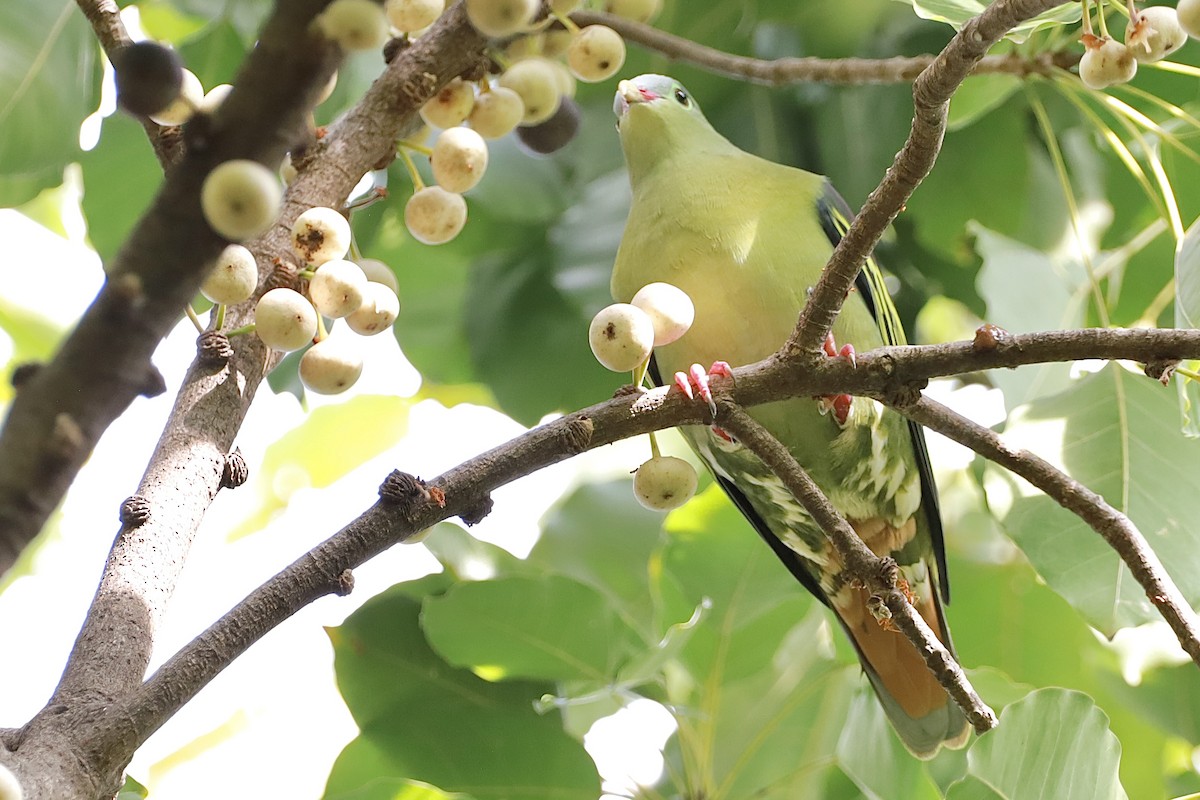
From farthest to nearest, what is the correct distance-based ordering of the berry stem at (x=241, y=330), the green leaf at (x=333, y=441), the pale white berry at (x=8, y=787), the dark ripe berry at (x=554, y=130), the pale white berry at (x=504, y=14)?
the green leaf at (x=333, y=441), the dark ripe berry at (x=554, y=130), the berry stem at (x=241, y=330), the pale white berry at (x=504, y=14), the pale white berry at (x=8, y=787)

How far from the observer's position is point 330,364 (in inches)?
42.9

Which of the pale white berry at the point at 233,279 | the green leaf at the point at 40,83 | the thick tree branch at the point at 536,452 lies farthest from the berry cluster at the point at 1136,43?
the green leaf at the point at 40,83

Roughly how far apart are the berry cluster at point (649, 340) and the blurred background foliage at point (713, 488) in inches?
13.4

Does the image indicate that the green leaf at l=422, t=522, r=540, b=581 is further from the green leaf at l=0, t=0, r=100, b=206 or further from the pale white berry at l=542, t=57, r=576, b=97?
the green leaf at l=0, t=0, r=100, b=206

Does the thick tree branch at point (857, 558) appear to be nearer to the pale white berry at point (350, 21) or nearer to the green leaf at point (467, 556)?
the pale white berry at point (350, 21)

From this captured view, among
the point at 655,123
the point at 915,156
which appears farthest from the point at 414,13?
the point at 655,123

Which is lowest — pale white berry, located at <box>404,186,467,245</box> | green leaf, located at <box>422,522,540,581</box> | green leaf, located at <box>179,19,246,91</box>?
green leaf, located at <box>422,522,540,581</box>

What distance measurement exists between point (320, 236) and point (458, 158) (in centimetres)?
20

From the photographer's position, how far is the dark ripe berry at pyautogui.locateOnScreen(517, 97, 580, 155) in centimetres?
149

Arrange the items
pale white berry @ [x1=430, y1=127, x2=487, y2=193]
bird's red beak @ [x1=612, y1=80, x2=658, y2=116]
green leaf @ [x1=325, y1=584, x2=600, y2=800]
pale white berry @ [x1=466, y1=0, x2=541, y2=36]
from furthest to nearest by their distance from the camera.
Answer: bird's red beak @ [x1=612, y1=80, x2=658, y2=116]
green leaf @ [x1=325, y1=584, x2=600, y2=800]
pale white berry @ [x1=430, y1=127, x2=487, y2=193]
pale white berry @ [x1=466, y1=0, x2=541, y2=36]

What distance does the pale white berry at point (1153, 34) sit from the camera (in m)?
1.05

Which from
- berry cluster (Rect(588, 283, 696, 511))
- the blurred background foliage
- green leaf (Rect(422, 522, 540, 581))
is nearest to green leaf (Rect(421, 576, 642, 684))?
the blurred background foliage

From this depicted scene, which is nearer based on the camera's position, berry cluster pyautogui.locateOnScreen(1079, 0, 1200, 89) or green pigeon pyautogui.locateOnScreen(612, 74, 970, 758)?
berry cluster pyautogui.locateOnScreen(1079, 0, 1200, 89)

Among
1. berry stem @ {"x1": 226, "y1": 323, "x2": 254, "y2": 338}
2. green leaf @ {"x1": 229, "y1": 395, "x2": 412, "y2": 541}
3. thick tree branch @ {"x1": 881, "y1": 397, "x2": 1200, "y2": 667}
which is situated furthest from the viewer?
green leaf @ {"x1": 229, "y1": 395, "x2": 412, "y2": 541}
